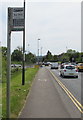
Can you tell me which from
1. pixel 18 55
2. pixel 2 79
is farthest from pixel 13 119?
pixel 18 55

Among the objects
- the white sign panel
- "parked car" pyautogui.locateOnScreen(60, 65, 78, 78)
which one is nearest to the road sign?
the white sign panel

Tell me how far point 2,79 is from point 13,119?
1339cm

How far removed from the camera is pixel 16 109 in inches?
337

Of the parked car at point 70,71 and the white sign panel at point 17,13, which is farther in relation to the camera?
the parked car at point 70,71

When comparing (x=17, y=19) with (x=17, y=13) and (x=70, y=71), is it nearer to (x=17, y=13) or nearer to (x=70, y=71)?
(x=17, y=13)

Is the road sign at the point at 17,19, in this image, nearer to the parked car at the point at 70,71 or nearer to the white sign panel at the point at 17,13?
the white sign panel at the point at 17,13

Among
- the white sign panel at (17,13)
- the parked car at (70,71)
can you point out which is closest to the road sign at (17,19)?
the white sign panel at (17,13)

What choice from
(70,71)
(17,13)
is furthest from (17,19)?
(70,71)

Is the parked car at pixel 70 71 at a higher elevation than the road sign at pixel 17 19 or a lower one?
lower

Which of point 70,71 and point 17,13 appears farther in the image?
point 70,71

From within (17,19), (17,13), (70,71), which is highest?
(17,13)

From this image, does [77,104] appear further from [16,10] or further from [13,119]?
[16,10]

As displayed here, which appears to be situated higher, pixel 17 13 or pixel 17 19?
pixel 17 13

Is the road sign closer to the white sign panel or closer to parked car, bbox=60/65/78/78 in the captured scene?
the white sign panel
